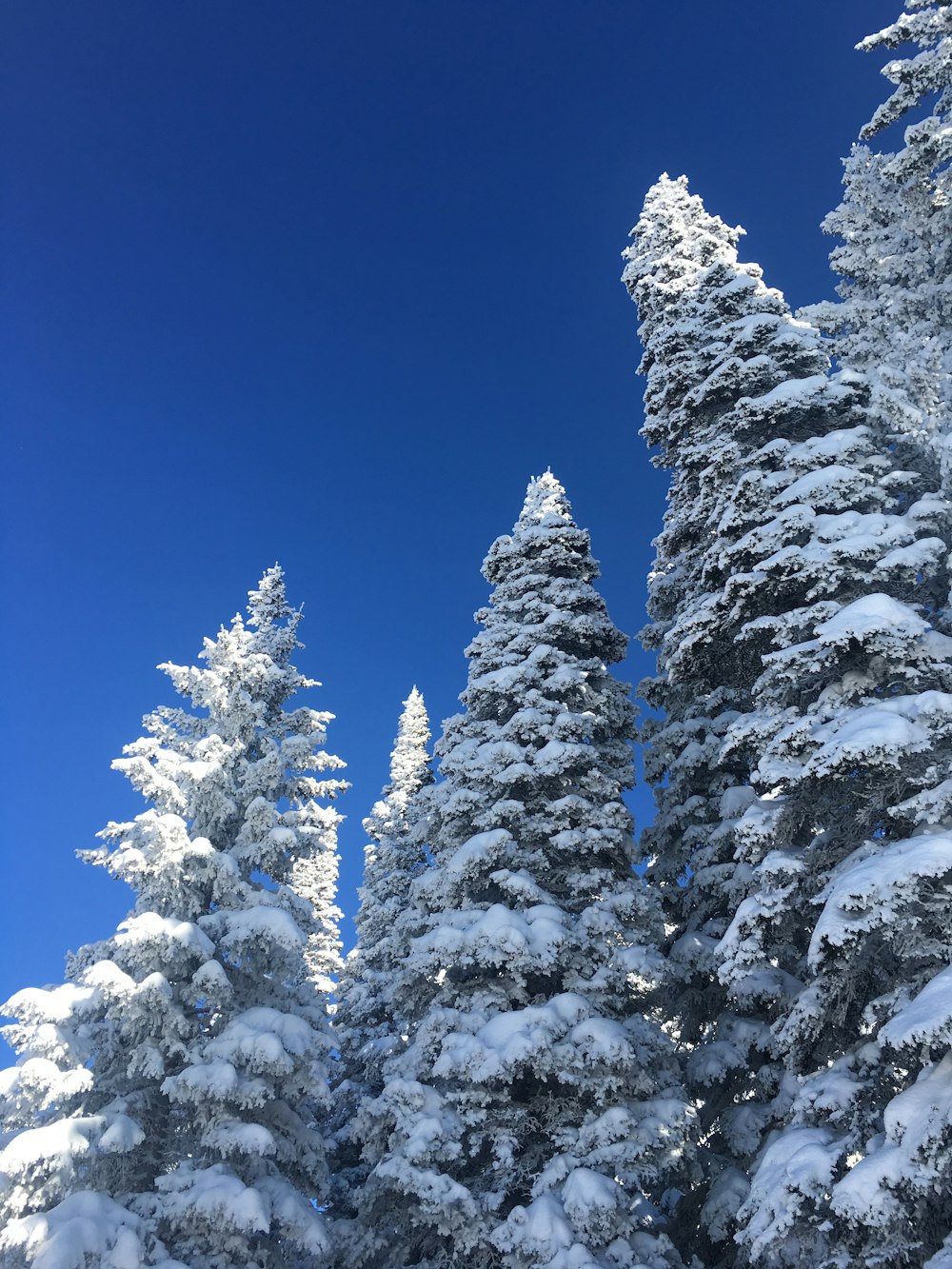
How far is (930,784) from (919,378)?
6.08 metres

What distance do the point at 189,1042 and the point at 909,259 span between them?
18579mm

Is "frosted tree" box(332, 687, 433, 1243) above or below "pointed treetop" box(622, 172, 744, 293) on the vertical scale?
below

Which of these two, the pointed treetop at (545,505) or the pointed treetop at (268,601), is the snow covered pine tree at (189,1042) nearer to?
the pointed treetop at (268,601)

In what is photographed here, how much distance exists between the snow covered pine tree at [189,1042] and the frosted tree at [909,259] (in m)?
13.0

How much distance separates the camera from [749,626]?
490 inches

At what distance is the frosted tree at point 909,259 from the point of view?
470 inches

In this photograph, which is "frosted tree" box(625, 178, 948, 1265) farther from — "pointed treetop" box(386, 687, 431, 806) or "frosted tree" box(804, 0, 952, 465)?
"pointed treetop" box(386, 687, 431, 806)

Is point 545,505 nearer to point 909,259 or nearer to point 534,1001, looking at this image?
point 909,259

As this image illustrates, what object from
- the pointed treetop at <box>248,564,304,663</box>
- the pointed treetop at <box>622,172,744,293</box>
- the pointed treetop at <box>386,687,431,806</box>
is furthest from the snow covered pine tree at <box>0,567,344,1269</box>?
the pointed treetop at <box>622,172,744,293</box>

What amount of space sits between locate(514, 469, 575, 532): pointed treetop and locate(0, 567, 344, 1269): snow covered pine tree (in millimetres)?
7516

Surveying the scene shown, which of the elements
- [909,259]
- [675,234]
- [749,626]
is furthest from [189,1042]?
[675,234]

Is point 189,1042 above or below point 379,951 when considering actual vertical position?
below

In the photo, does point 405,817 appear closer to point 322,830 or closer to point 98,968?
point 322,830

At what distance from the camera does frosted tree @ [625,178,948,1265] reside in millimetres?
11000
